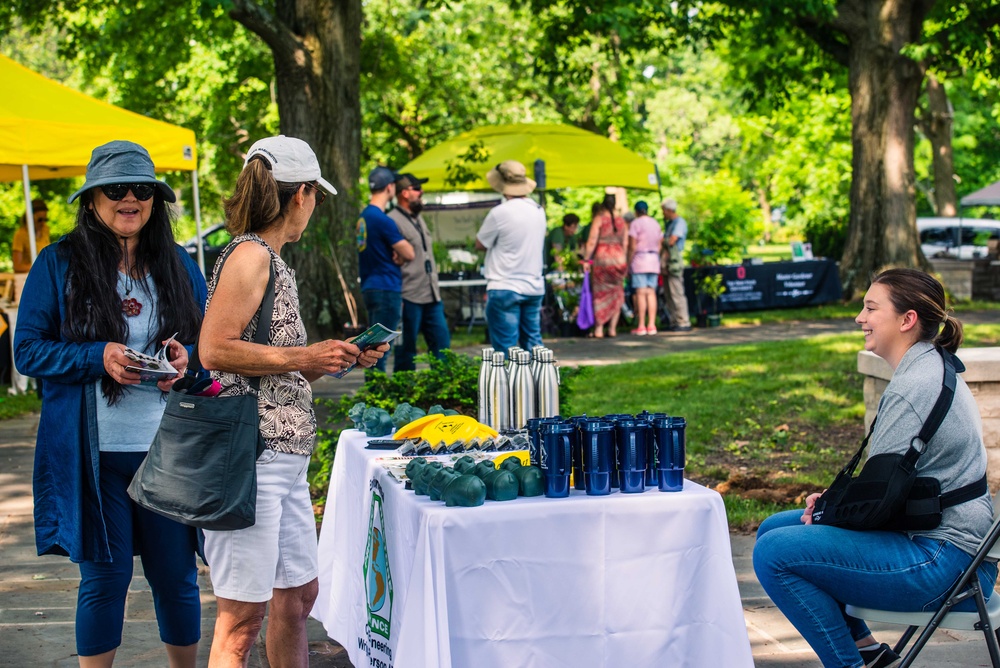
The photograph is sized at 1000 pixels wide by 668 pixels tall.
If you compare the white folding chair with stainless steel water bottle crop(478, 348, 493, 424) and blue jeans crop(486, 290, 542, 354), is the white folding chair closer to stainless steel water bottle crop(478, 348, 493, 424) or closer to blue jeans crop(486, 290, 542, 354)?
stainless steel water bottle crop(478, 348, 493, 424)

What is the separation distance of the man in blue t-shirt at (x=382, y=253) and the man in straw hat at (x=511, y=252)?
750mm

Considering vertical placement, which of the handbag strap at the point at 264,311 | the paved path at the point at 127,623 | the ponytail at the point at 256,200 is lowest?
the paved path at the point at 127,623

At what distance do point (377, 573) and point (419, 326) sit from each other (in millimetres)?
6222

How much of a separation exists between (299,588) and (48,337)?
45.0 inches

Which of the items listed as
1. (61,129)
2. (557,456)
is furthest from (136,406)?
(61,129)

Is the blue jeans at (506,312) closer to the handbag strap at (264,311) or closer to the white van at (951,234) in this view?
the handbag strap at (264,311)

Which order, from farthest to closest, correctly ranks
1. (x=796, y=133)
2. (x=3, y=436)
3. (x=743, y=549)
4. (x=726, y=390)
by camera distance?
(x=796, y=133) → (x=726, y=390) → (x=3, y=436) → (x=743, y=549)

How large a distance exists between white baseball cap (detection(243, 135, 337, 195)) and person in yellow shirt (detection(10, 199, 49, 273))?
448 inches

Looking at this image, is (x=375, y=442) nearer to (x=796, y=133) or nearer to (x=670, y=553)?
(x=670, y=553)

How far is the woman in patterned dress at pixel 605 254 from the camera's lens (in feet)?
51.5

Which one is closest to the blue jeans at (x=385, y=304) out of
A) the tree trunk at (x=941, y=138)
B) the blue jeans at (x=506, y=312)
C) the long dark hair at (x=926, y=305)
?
the blue jeans at (x=506, y=312)

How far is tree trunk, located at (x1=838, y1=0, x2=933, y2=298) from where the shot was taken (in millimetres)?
19281

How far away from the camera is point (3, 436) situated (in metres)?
9.62

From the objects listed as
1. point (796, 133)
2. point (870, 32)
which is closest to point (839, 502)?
point (870, 32)
